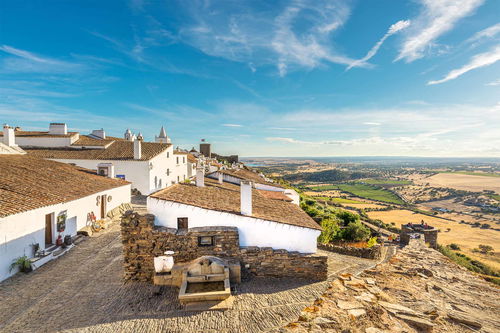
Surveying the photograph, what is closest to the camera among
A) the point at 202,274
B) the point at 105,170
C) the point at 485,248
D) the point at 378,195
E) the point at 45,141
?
the point at 202,274

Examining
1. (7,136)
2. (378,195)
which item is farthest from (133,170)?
(378,195)

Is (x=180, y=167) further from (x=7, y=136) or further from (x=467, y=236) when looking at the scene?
(x=467, y=236)

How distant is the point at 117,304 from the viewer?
8.35m

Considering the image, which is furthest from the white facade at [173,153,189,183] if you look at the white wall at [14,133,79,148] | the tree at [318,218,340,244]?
the tree at [318,218,340,244]

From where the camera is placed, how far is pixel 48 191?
547 inches

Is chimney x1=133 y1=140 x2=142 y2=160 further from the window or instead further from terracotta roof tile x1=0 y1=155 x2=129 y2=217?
the window

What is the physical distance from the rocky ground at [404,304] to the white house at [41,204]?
1167cm

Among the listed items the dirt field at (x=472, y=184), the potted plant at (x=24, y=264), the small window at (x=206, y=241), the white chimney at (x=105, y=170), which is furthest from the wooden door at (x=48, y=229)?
the dirt field at (x=472, y=184)

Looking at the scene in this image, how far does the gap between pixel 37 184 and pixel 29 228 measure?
13.3 feet

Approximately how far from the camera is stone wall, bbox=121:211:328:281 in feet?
32.6

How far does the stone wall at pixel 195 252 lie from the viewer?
9945 mm

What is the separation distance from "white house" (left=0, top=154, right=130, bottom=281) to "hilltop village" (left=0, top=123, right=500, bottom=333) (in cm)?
7

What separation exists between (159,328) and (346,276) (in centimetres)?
651

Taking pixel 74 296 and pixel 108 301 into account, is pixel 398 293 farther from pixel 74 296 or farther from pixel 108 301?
pixel 74 296
